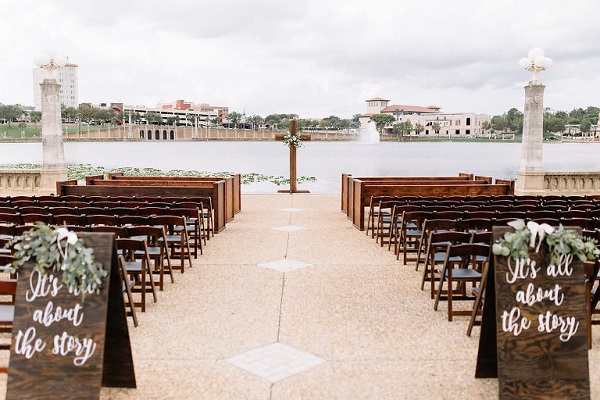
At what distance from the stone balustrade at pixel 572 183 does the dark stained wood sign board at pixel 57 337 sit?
15.6m

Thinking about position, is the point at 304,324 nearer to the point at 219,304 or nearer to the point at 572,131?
the point at 219,304

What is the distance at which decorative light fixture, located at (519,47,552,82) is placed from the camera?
Result: 15.3 m

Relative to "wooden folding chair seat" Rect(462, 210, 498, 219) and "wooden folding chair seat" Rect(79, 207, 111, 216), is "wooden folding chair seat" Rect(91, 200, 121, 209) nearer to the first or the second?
"wooden folding chair seat" Rect(79, 207, 111, 216)

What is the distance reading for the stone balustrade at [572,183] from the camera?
1694 centimetres

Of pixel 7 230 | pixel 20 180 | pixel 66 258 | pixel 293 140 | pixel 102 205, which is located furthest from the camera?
pixel 293 140

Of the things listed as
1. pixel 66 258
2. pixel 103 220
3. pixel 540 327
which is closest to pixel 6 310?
pixel 66 258

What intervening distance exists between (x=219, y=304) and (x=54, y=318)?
2.82 meters

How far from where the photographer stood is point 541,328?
3.93 metres

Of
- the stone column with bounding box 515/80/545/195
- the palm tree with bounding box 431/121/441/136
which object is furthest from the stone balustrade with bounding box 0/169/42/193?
the palm tree with bounding box 431/121/441/136

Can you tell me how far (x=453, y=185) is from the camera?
44.4ft

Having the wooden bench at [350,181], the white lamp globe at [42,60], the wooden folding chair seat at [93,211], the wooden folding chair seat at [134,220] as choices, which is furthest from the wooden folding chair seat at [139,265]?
the white lamp globe at [42,60]

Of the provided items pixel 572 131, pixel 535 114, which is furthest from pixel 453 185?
pixel 572 131

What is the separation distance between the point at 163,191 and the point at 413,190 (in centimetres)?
546

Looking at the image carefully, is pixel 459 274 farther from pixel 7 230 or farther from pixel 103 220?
pixel 7 230
